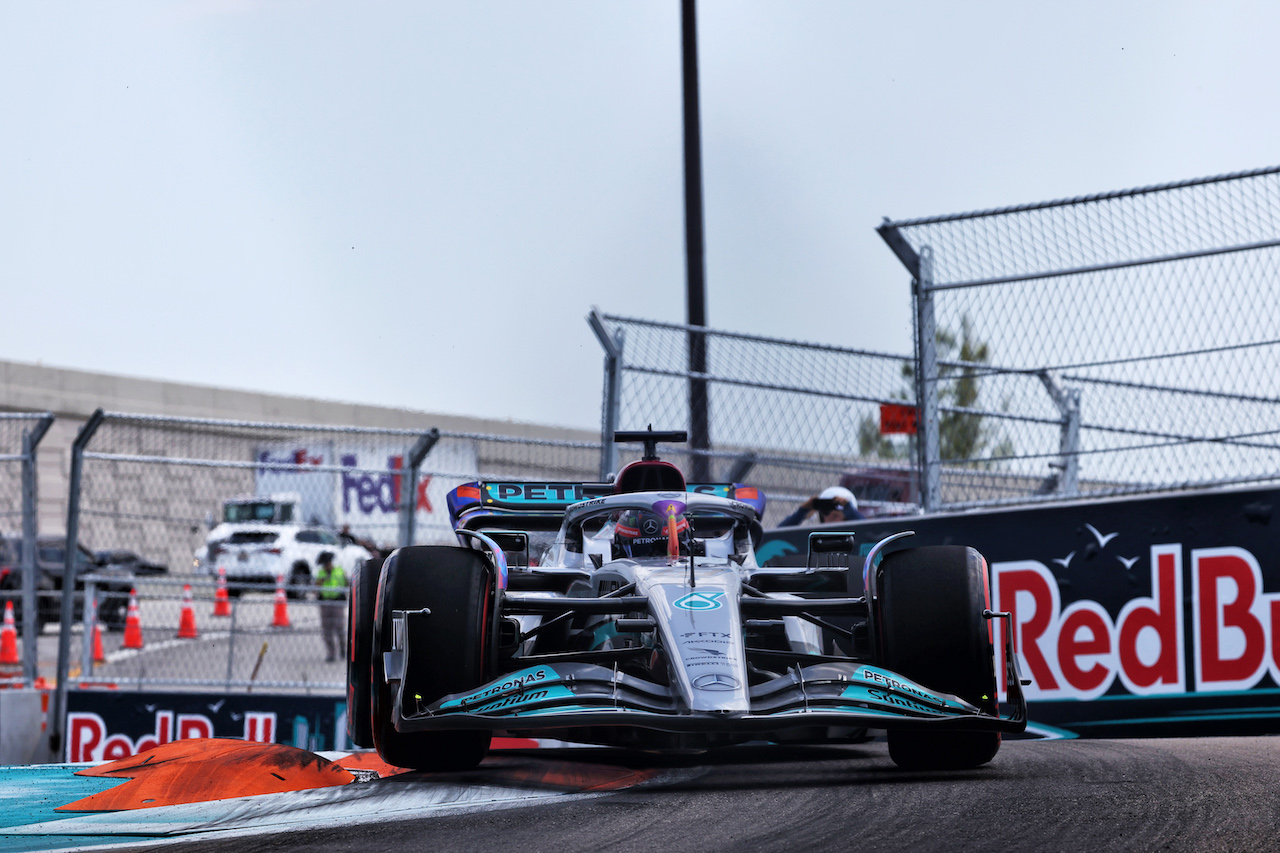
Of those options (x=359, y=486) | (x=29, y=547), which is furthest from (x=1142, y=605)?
(x=29, y=547)

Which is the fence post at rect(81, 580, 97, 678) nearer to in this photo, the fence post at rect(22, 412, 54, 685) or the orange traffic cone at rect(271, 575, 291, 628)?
the fence post at rect(22, 412, 54, 685)

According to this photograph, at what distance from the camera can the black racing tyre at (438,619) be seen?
4938mm

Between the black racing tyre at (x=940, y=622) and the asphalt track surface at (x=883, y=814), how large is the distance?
333 mm

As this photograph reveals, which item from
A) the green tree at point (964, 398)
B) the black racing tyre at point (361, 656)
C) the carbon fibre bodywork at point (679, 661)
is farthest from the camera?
the green tree at point (964, 398)

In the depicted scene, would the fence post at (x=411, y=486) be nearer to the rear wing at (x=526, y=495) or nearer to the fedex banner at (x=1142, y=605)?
the rear wing at (x=526, y=495)

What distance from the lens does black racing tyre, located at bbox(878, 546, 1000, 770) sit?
5.04m

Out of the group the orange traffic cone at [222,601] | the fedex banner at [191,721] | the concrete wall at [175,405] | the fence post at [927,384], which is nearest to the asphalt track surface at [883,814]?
the fence post at [927,384]

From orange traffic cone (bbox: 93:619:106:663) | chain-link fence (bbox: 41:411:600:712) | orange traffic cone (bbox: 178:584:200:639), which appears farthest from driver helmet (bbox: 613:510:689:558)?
orange traffic cone (bbox: 93:619:106:663)

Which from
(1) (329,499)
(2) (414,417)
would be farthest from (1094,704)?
(2) (414,417)

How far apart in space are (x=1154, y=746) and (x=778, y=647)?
5.60ft

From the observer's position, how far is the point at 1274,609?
640cm

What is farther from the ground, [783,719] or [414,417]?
[414,417]

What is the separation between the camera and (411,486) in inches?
363

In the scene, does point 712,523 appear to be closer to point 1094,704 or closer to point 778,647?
point 778,647
